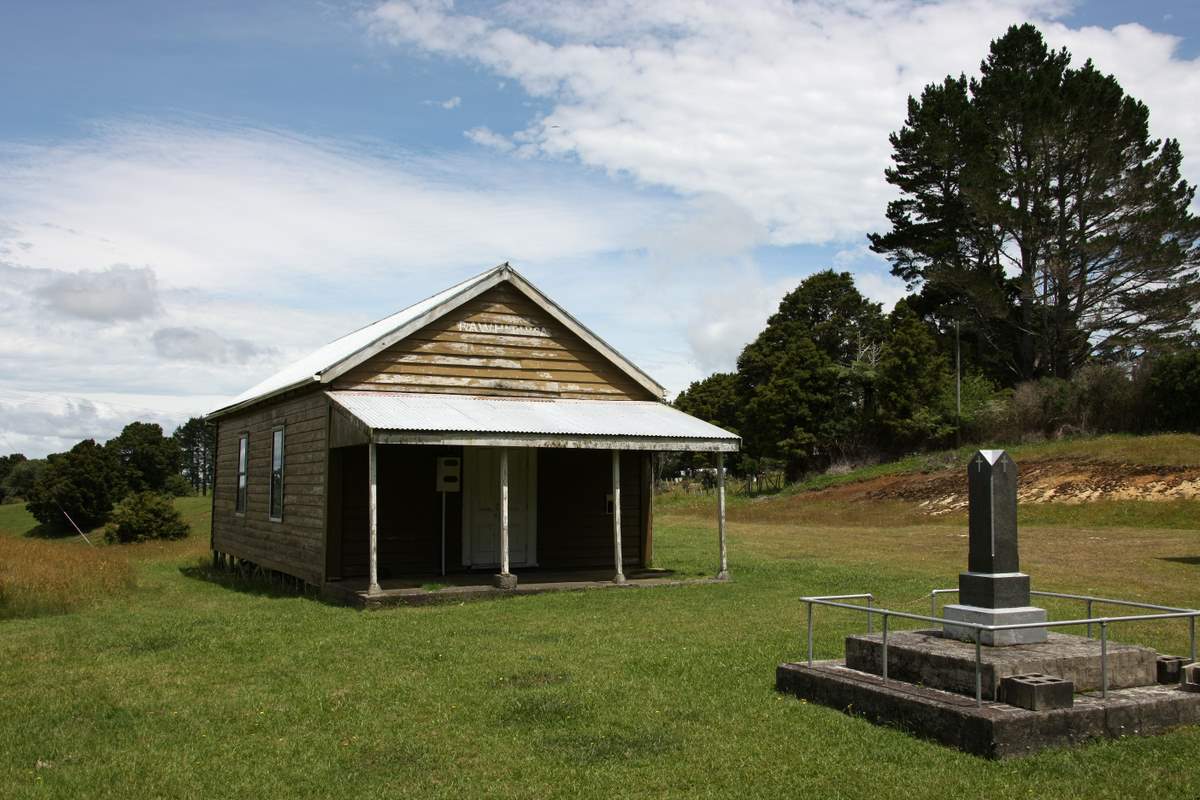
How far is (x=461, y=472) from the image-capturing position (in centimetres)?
1867

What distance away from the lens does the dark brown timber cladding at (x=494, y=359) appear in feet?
59.2

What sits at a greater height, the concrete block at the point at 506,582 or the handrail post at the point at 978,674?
the handrail post at the point at 978,674

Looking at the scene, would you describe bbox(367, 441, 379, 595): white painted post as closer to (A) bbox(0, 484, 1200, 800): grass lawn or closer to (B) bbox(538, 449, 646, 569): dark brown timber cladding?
(A) bbox(0, 484, 1200, 800): grass lawn

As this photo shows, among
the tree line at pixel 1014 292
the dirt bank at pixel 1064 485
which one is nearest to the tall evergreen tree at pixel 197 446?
the tree line at pixel 1014 292

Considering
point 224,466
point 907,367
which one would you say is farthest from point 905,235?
point 224,466

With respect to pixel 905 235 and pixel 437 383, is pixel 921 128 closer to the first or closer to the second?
pixel 905 235

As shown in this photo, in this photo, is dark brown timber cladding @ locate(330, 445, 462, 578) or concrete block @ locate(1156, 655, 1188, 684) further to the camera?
dark brown timber cladding @ locate(330, 445, 462, 578)

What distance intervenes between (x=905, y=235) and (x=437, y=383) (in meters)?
46.3

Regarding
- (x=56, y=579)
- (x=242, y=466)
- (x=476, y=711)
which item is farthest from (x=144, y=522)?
(x=476, y=711)

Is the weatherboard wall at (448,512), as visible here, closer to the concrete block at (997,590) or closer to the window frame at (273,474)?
the window frame at (273,474)

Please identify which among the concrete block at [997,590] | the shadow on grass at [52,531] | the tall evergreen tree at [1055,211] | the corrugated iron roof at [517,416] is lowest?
the shadow on grass at [52,531]

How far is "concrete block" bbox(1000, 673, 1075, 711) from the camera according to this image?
725cm

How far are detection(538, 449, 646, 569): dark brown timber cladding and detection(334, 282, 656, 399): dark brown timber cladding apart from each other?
1307mm

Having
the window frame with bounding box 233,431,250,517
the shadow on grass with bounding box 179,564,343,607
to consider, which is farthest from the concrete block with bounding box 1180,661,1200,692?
the window frame with bounding box 233,431,250,517
